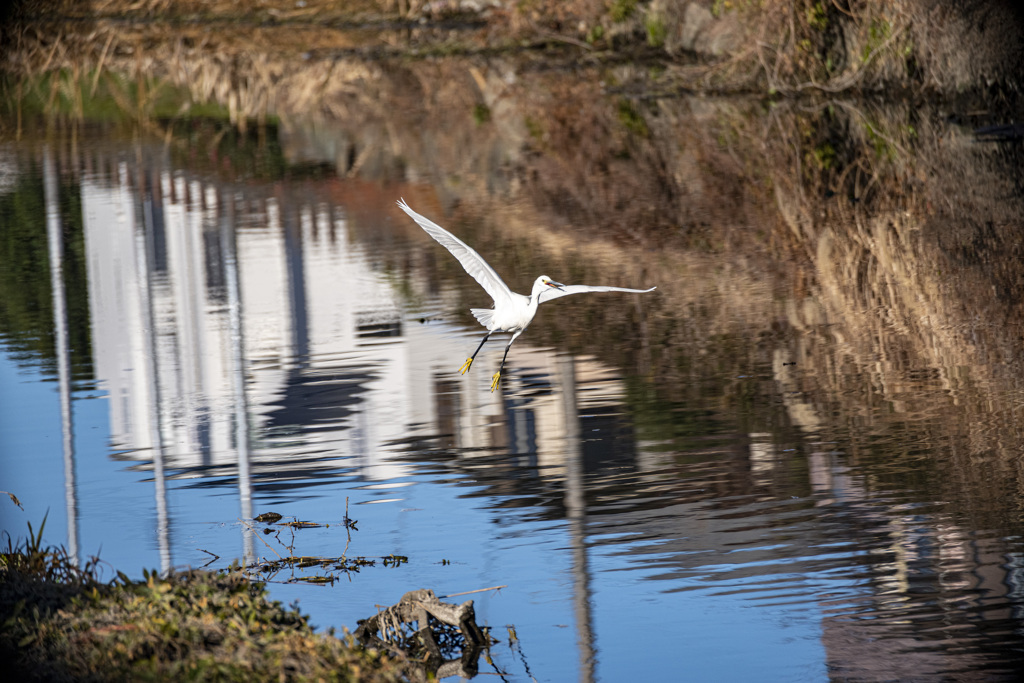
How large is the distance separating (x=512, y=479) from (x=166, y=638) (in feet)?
Answer: 9.82

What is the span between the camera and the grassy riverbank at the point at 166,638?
3889mm

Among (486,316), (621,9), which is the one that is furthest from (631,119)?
(486,316)

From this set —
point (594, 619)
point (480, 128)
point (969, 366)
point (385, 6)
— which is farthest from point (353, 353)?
point (385, 6)

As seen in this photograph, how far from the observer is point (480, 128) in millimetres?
21109

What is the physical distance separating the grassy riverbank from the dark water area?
0.88m

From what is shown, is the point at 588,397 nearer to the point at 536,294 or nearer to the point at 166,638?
the point at 536,294

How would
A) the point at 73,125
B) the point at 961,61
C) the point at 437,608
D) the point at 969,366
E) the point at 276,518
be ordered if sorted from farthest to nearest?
1. the point at 73,125
2. the point at 961,61
3. the point at 969,366
4. the point at 276,518
5. the point at 437,608

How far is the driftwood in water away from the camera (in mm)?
4730

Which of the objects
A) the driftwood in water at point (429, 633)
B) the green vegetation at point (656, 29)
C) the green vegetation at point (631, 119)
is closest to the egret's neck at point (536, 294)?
the driftwood in water at point (429, 633)

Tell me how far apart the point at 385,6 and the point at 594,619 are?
31630 millimetres

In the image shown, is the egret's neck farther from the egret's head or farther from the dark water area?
the dark water area

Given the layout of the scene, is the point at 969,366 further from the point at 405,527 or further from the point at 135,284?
the point at 135,284

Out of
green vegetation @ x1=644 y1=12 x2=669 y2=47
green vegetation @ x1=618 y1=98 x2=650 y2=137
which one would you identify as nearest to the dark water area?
green vegetation @ x1=618 y1=98 x2=650 y2=137

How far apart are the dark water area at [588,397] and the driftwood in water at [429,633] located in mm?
174
